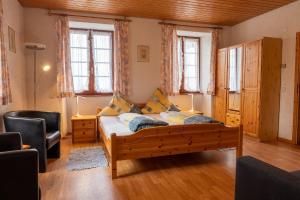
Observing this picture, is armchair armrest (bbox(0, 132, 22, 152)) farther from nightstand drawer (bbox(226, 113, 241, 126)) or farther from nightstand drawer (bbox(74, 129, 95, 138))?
nightstand drawer (bbox(226, 113, 241, 126))

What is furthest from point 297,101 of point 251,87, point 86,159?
point 86,159

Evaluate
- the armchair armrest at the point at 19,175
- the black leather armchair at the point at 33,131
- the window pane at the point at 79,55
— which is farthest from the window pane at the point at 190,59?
the armchair armrest at the point at 19,175

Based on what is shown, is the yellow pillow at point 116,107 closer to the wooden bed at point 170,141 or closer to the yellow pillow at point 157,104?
the yellow pillow at point 157,104

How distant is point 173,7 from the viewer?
444 centimetres

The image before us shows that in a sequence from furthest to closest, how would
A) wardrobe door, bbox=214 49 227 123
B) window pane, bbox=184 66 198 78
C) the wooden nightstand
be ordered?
window pane, bbox=184 66 198 78 < wardrobe door, bbox=214 49 227 123 < the wooden nightstand

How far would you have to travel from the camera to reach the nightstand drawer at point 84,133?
14.2 ft

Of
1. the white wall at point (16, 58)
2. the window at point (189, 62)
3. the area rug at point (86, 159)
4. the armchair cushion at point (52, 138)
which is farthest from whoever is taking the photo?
the window at point (189, 62)

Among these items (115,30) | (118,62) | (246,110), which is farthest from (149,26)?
(246,110)

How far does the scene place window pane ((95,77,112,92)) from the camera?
16.9 ft

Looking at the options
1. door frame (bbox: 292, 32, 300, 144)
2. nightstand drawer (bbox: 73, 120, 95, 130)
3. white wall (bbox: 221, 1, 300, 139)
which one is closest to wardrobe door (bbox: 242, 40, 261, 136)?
white wall (bbox: 221, 1, 300, 139)

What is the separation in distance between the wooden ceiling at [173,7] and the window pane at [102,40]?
56 centimetres

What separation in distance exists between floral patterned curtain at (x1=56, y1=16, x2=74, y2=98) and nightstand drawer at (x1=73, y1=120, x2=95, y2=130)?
2.39 ft

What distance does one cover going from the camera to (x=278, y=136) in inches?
181

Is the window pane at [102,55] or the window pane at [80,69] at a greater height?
the window pane at [102,55]
